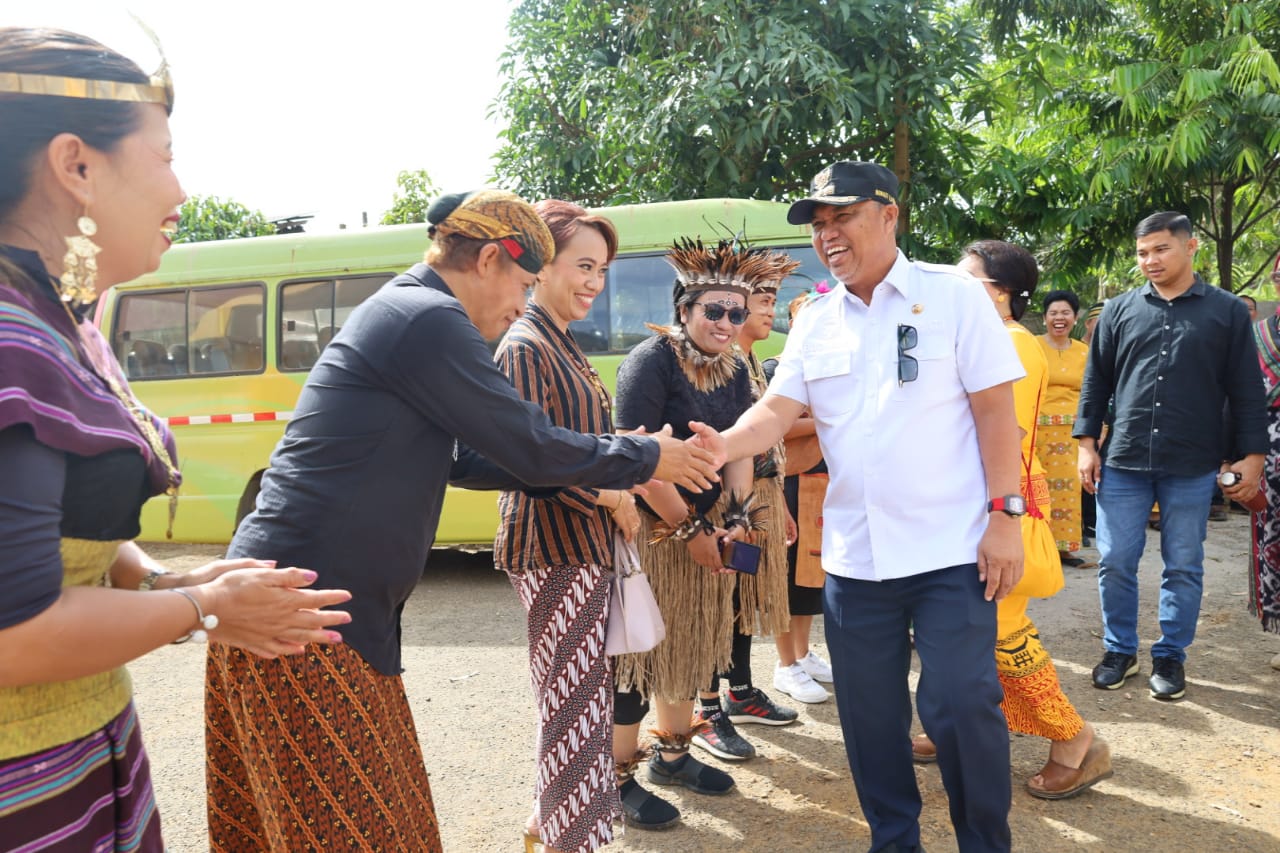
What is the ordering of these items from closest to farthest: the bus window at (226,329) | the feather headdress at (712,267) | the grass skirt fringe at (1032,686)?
the grass skirt fringe at (1032,686)
the feather headdress at (712,267)
the bus window at (226,329)

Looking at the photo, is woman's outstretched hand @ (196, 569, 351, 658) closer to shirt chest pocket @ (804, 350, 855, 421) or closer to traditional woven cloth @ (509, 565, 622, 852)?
traditional woven cloth @ (509, 565, 622, 852)

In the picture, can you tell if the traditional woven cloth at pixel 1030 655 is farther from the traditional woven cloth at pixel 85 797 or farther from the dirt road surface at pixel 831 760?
the traditional woven cloth at pixel 85 797

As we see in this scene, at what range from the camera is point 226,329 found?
7383 millimetres

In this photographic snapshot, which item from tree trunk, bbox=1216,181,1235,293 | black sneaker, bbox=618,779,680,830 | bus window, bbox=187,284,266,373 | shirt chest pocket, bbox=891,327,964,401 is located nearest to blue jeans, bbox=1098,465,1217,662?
shirt chest pocket, bbox=891,327,964,401

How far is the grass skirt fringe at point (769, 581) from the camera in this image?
3.60 metres

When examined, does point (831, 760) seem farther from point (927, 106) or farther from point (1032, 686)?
point (927, 106)

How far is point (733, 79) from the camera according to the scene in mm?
8867

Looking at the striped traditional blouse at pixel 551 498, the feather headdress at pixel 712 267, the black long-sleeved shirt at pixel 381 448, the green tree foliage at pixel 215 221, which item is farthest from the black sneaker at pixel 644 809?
the green tree foliage at pixel 215 221

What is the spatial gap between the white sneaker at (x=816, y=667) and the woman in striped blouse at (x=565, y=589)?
2.14 meters

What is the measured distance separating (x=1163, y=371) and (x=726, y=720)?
101 inches

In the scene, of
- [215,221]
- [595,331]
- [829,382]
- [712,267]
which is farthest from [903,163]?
[215,221]

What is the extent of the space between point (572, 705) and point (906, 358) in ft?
4.31

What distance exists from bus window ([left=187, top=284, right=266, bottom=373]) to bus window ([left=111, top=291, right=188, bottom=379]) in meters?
0.12

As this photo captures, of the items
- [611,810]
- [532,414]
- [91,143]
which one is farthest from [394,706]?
[91,143]
